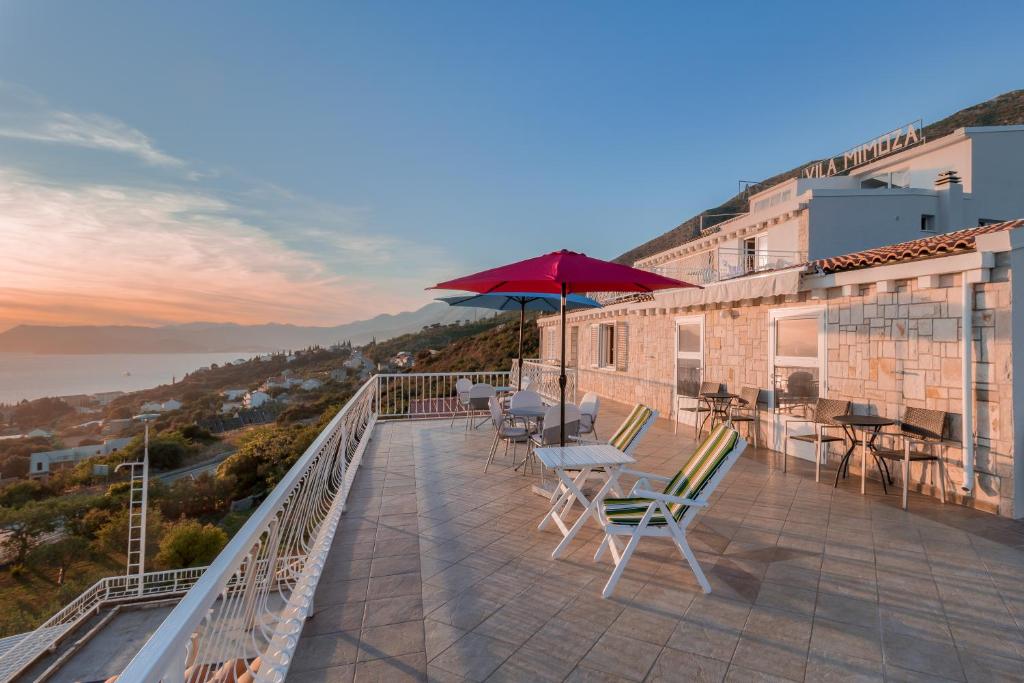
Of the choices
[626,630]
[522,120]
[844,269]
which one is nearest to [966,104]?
[522,120]

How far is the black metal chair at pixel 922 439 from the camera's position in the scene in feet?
16.1

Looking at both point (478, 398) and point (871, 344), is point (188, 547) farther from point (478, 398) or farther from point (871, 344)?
point (871, 344)

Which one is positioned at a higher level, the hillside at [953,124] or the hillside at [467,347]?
the hillside at [953,124]

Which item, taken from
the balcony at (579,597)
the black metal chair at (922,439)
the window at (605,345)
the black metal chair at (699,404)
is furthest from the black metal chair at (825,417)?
the window at (605,345)

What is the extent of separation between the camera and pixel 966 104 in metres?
38.7

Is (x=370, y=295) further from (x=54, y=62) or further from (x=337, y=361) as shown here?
(x=337, y=361)

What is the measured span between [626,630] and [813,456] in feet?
18.8

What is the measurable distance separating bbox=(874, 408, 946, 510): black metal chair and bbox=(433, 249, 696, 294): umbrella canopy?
303 centimetres

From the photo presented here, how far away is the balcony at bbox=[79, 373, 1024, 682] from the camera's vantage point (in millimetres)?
2227

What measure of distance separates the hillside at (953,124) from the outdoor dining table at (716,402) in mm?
22971

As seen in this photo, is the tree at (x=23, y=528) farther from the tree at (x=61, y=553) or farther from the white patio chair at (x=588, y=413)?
the white patio chair at (x=588, y=413)

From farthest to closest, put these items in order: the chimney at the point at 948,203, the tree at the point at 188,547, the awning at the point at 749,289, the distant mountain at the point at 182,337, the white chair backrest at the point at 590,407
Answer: the distant mountain at the point at 182,337, the tree at the point at 188,547, the chimney at the point at 948,203, the awning at the point at 749,289, the white chair backrest at the point at 590,407

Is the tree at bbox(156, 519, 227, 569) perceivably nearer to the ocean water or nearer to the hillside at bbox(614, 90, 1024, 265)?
the ocean water

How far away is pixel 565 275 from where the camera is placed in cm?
404
